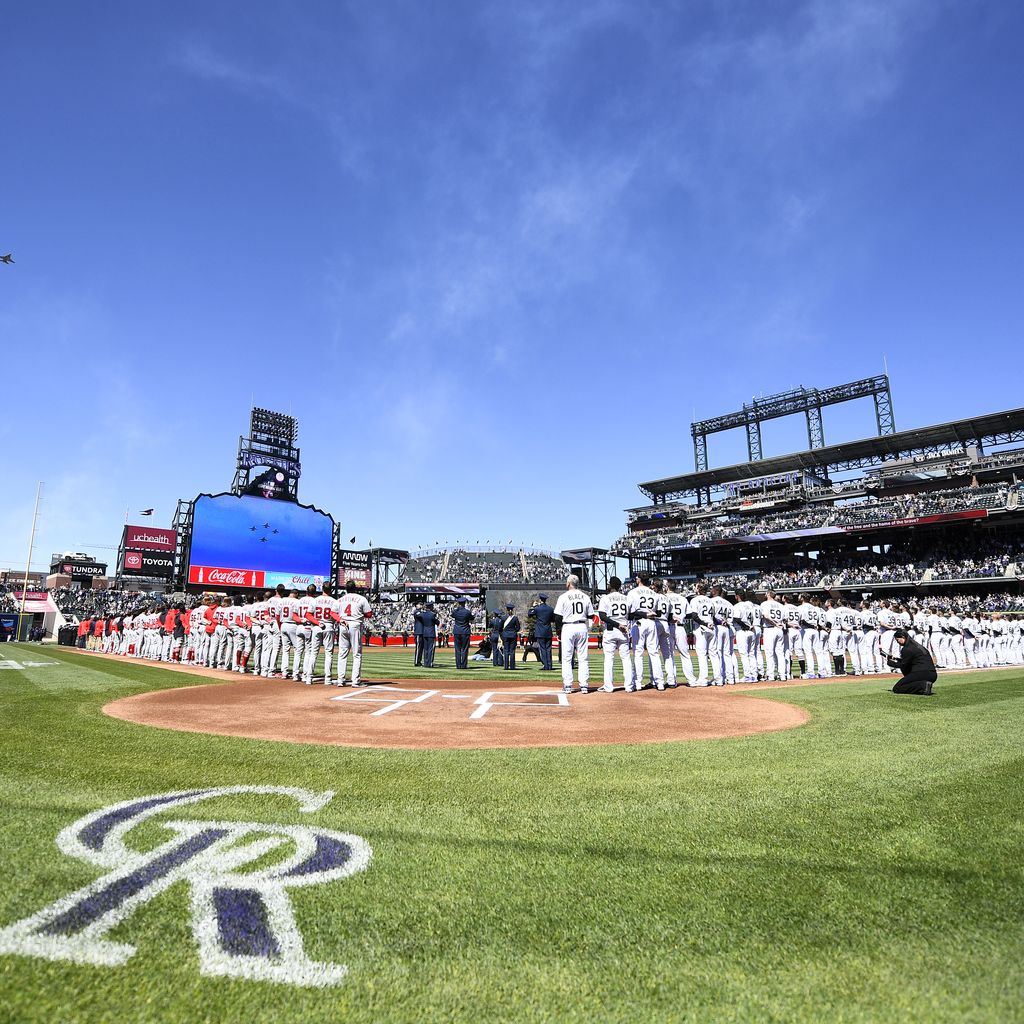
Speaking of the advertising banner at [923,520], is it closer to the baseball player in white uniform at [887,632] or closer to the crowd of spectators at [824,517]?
the crowd of spectators at [824,517]

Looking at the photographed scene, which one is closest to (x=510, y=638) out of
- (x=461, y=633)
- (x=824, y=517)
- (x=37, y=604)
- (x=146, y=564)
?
(x=461, y=633)

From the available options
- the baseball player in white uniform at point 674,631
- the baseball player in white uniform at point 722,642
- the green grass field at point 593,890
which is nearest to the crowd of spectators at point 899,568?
the baseball player in white uniform at point 722,642

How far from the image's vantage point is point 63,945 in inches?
77.8

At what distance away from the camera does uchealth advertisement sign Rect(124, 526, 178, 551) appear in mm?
56719

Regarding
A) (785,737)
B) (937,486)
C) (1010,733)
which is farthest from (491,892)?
(937,486)

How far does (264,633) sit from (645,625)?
9014 mm

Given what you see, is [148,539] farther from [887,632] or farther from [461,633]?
[887,632]

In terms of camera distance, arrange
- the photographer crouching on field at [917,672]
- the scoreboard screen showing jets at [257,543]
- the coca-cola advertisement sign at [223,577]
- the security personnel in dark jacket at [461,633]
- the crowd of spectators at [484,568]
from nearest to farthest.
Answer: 1. the photographer crouching on field at [917,672]
2. the security personnel in dark jacket at [461,633]
3. the coca-cola advertisement sign at [223,577]
4. the scoreboard screen showing jets at [257,543]
5. the crowd of spectators at [484,568]

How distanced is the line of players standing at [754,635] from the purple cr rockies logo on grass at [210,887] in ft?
27.0

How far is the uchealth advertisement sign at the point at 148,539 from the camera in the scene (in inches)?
2233

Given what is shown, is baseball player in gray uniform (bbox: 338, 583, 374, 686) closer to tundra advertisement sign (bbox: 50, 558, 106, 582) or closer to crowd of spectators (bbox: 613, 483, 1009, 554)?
crowd of spectators (bbox: 613, 483, 1009, 554)

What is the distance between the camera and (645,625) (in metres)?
11.7

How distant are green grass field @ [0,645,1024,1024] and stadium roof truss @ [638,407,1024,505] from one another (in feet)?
168

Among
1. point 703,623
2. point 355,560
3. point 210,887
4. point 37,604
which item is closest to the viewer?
point 210,887
